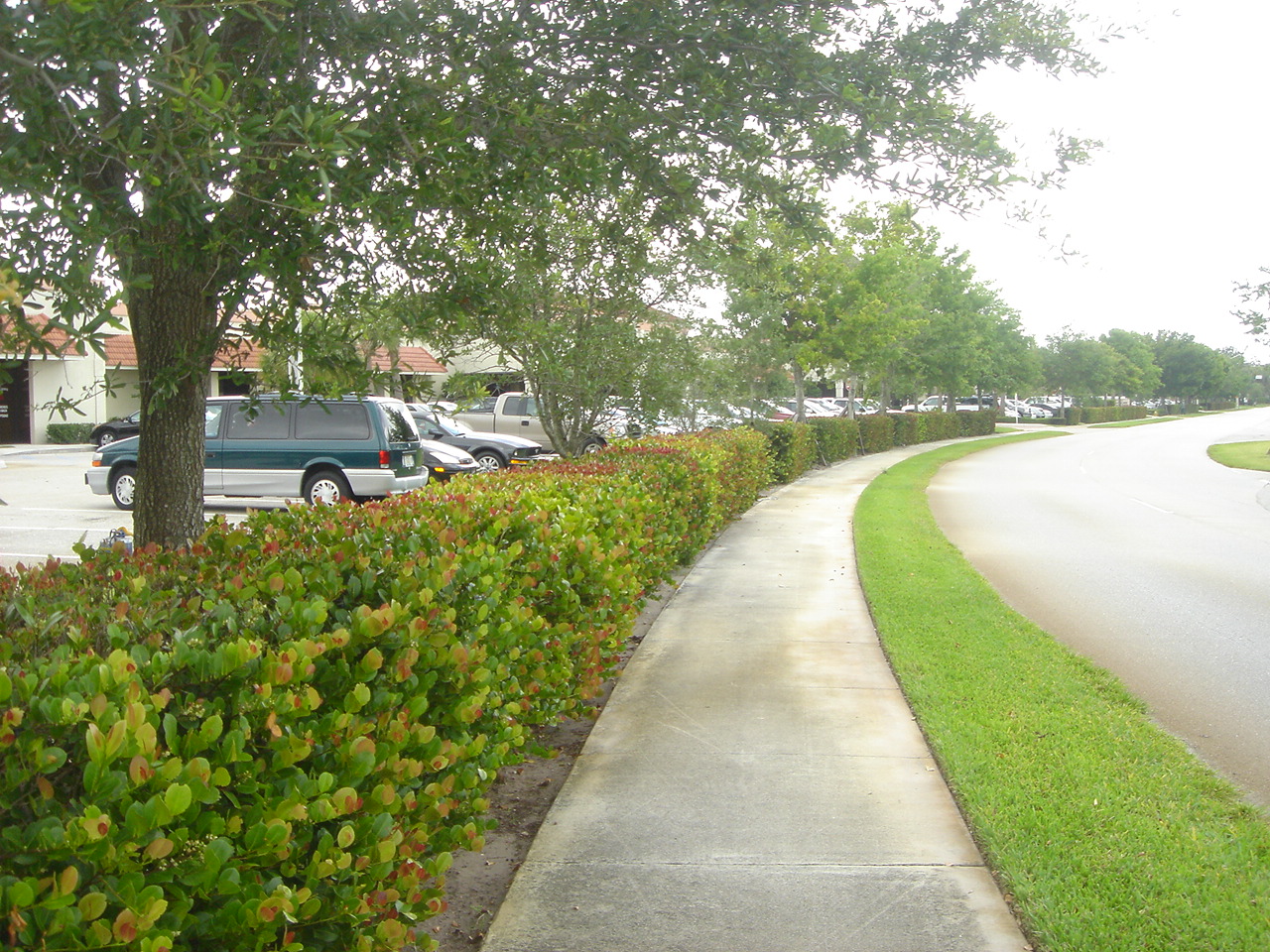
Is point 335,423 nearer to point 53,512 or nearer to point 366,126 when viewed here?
point 53,512

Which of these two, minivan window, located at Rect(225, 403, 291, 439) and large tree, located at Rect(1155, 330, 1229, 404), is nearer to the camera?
minivan window, located at Rect(225, 403, 291, 439)

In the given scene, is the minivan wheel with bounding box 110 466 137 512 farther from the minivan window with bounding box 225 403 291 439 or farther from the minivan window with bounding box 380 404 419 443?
the minivan window with bounding box 380 404 419 443

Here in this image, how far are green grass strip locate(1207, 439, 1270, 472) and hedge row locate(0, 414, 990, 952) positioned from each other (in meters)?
32.3

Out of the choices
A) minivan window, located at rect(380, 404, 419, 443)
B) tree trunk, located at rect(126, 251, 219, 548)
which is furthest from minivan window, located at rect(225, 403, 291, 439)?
tree trunk, located at rect(126, 251, 219, 548)

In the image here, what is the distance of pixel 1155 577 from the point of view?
1161 cm

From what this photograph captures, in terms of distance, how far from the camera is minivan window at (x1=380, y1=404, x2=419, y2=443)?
16.3 metres

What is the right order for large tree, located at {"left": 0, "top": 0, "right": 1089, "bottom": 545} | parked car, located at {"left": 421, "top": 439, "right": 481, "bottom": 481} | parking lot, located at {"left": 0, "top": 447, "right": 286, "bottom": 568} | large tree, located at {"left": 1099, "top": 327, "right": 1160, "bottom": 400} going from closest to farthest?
large tree, located at {"left": 0, "top": 0, "right": 1089, "bottom": 545}, parking lot, located at {"left": 0, "top": 447, "right": 286, "bottom": 568}, parked car, located at {"left": 421, "top": 439, "right": 481, "bottom": 481}, large tree, located at {"left": 1099, "top": 327, "right": 1160, "bottom": 400}

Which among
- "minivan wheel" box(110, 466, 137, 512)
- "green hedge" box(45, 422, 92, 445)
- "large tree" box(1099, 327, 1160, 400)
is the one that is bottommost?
"minivan wheel" box(110, 466, 137, 512)

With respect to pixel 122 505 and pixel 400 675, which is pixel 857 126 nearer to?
pixel 400 675

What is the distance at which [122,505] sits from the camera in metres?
16.6

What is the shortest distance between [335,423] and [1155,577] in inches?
432

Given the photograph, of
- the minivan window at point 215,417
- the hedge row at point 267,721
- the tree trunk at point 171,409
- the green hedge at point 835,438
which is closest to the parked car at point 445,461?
the minivan window at point 215,417

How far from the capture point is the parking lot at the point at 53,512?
12938 millimetres

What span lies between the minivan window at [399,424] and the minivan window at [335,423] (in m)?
A: 0.33
